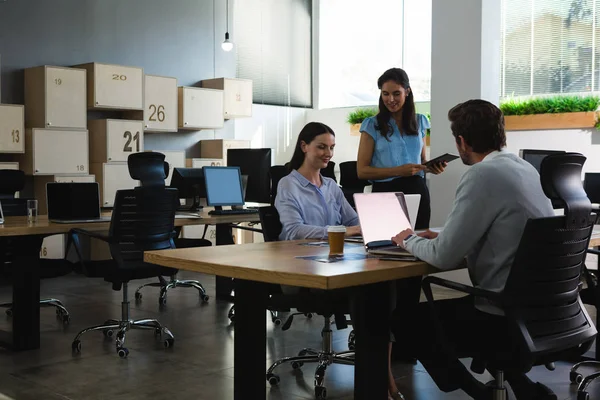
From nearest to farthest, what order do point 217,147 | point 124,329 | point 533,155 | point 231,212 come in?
point 124,329, point 533,155, point 231,212, point 217,147

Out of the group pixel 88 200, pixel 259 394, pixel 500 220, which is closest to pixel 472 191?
pixel 500 220

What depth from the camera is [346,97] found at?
1109cm

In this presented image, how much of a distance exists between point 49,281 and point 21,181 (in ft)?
5.13

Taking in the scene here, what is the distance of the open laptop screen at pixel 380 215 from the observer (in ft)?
9.89

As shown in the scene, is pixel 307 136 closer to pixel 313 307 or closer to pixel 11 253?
pixel 313 307

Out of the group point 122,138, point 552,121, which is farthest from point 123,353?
point 552,121

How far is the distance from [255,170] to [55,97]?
233 centimetres

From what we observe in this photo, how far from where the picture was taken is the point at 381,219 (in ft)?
10.1

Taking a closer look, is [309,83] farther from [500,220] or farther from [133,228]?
[500,220]

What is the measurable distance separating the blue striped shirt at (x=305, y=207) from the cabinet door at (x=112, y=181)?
446cm

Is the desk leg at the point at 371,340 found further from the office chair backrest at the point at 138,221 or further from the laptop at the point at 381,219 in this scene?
the office chair backrest at the point at 138,221

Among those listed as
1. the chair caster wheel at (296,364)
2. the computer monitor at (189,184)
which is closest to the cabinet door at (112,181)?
the computer monitor at (189,184)

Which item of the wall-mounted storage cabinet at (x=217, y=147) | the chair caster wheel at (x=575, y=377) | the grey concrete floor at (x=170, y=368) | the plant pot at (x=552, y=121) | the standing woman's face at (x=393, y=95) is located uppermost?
the plant pot at (x=552, y=121)

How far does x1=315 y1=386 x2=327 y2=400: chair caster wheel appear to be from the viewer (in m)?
3.72
